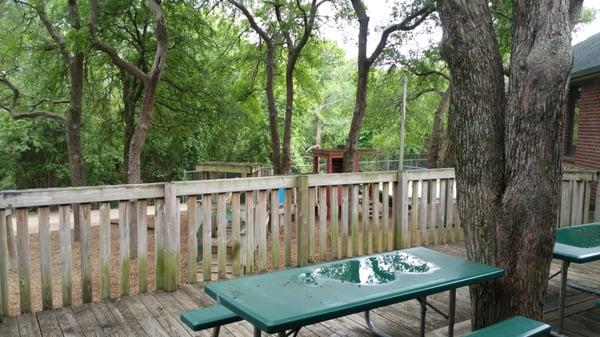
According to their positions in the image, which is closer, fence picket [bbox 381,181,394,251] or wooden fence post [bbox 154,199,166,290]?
wooden fence post [bbox 154,199,166,290]

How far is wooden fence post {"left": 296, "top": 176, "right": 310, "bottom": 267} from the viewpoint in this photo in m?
4.83

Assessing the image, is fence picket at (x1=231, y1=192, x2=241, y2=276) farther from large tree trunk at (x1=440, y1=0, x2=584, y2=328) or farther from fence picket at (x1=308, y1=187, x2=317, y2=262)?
large tree trunk at (x1=440, y1=0, x2=584, y2=328)

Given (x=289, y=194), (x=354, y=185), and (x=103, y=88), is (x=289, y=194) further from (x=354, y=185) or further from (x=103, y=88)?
(x=103, y=88)

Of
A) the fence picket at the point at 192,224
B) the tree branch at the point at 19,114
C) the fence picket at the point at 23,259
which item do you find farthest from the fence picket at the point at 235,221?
the tree branch at the point at 19,114

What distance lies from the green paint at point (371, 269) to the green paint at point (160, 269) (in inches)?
79.0

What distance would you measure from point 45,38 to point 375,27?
699cm

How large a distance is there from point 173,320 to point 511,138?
2.68 metres

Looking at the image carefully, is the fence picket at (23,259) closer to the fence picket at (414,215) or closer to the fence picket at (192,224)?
the fence picket at (192,224)

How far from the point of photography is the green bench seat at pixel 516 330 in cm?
231

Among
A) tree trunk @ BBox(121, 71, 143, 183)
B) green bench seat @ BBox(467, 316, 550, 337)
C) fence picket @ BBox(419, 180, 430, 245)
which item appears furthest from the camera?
tree trunk @ BBox(121, 71, 143, 183)

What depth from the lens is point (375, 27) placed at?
960cm

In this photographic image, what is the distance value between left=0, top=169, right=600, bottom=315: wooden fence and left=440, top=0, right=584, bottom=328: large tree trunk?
2.16 metres

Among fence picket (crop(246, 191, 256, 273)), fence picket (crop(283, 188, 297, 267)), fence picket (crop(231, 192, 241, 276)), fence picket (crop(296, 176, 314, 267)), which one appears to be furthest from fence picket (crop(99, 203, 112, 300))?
fence picket (crop(296, 176, 314, 267))

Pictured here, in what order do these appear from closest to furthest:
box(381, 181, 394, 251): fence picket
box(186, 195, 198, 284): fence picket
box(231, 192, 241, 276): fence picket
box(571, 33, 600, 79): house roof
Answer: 1. box(186, 195, 198, 284): fence picket
2. box(231, 192, 241, 276): fence picket
3. box(381, 181, 394, 251): fence picket
4. box(571, 33, 600, 79): house roof
